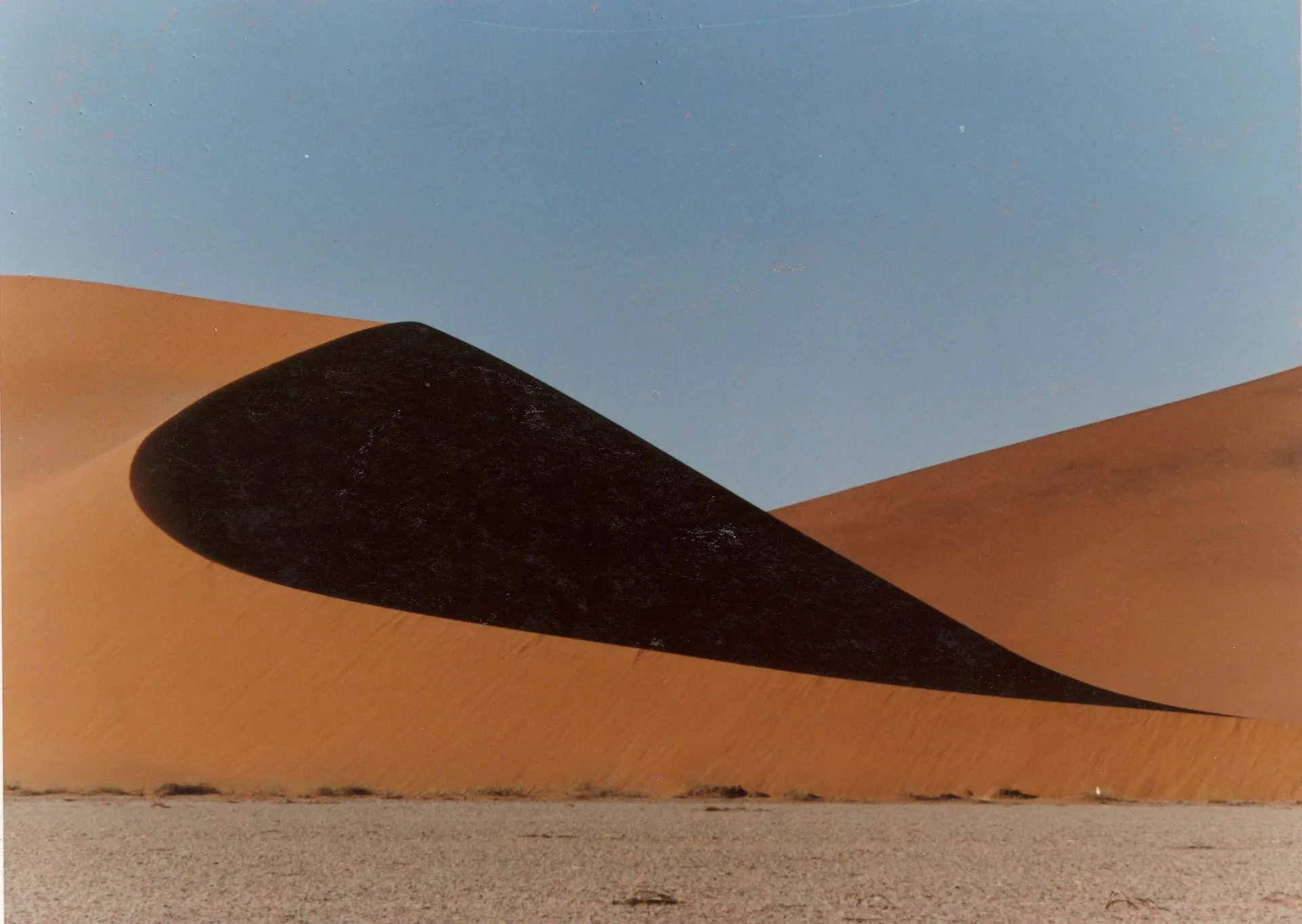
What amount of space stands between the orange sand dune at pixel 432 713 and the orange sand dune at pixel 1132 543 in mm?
2214

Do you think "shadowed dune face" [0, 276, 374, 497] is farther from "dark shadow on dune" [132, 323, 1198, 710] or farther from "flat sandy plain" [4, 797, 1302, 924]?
"flat sandy plain" [4, 797, 1302, 924]

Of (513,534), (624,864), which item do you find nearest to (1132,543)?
(513,534)

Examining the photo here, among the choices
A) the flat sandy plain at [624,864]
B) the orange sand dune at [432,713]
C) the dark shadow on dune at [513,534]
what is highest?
the dark shadow on dune at [513,534]

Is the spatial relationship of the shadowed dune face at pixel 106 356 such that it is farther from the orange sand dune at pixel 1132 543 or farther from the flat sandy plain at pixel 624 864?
the orange sand dune at pixel 1132 543

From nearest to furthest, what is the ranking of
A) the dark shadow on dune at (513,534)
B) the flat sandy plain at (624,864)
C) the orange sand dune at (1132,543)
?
the flat sandy plain at (624,864) < the dark shadow on dune at (513,534) < the orange sand dune at (1132,543)

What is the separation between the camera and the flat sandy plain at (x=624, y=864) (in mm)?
7176

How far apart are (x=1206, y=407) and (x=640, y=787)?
2803 cm

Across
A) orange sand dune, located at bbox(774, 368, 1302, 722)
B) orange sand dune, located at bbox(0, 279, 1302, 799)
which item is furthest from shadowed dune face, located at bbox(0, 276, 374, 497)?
orange sand dune, located at bbox(774, 368, 1302, 722)

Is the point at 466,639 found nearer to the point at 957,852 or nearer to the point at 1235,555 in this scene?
the point at 957,852

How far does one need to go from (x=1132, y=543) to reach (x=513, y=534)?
48.5 feet

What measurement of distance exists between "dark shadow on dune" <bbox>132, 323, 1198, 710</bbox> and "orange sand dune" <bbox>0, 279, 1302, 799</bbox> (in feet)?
2.36

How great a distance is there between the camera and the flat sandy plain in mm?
7176

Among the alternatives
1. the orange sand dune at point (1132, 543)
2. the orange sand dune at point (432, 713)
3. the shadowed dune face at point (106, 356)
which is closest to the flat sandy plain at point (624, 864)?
the orange sand dune at point (432, 713)

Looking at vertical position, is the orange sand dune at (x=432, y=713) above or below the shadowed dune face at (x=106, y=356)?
below
